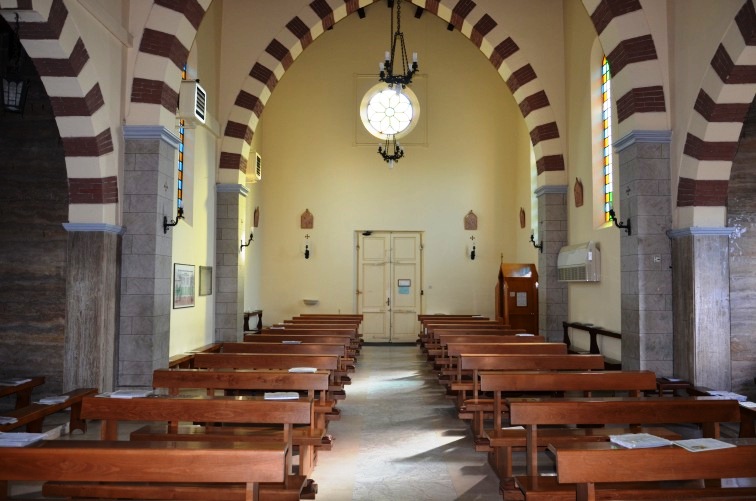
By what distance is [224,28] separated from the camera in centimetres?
1033

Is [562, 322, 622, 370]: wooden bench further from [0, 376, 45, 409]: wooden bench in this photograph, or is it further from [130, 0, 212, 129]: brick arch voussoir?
[0, 376, 45, 409]: wooden bench

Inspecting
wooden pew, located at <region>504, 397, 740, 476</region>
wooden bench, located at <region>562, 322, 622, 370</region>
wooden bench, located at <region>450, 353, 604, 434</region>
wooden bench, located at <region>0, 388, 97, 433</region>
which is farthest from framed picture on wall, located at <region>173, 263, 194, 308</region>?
wooden pew, located at <region>504, 397, 740, 476</region>

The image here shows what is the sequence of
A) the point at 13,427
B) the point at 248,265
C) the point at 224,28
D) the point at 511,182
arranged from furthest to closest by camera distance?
the point at 511,182, the point at 248,265, the point at 224,28, the point at 13,427

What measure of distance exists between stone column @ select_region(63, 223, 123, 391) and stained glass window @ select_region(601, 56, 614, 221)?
6.67m

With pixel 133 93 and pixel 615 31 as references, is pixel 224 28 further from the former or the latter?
pixel 615 31

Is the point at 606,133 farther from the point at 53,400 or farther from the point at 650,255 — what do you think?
the point at 53,400

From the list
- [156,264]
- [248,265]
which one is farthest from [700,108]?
[248,265]

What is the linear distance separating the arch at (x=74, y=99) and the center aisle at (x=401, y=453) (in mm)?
3468

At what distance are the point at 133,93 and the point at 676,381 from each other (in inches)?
255

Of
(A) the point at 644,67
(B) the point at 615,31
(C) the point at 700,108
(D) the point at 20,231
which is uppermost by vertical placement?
(B) the point at 615,31

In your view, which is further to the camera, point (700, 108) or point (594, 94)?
point (594, 94)

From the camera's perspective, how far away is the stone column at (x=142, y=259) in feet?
21.6

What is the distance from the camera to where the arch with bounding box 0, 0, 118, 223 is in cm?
555

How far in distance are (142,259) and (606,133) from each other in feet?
21.9
